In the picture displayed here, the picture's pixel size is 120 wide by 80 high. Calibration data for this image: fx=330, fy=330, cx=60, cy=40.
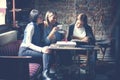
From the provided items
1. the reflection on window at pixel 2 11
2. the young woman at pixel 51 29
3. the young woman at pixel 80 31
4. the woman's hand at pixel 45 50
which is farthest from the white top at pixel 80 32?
the reflection on window at pixel 2 11

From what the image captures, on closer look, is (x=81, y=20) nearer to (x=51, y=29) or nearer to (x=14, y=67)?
(x=51, y=29)

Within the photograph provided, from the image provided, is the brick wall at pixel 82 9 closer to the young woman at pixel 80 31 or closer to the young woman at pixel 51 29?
the young woman at pixel 80 31

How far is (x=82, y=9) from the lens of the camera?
7.21 metres

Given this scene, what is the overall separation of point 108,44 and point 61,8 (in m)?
1.29

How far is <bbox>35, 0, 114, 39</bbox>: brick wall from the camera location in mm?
7184

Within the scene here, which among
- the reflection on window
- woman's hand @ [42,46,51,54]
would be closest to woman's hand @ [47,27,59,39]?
woman's hand @ [42,46,51,54]

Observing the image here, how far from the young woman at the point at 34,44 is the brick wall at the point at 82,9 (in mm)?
1618

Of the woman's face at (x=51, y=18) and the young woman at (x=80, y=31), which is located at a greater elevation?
the woman's face at (x=51, y=18)

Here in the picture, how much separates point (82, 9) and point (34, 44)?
6.57 feet

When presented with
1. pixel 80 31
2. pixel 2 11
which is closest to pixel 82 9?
pixel 80 31

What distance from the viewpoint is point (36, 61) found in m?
5.66

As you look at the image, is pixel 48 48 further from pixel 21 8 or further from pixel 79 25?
pixel 21 8

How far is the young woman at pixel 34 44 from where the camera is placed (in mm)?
5387

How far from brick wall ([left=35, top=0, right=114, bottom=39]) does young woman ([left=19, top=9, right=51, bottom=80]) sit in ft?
5.31
